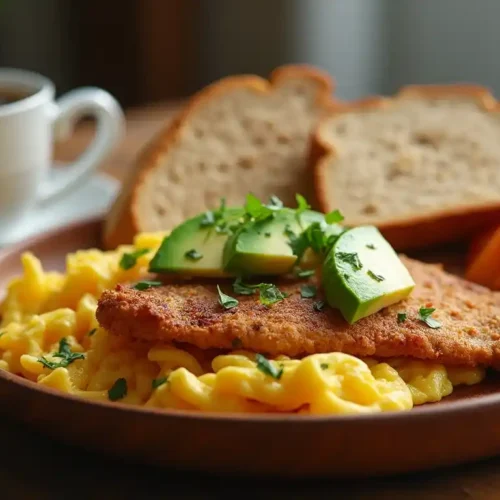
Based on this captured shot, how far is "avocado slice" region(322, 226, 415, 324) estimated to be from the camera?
2115 millimetres

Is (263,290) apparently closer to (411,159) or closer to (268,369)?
(268,369)

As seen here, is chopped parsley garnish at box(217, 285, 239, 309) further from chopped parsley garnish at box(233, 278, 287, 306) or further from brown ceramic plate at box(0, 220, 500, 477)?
brown ceramic plate at box(0, 220, 500, 477)

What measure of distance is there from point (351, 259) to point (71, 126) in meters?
2.23

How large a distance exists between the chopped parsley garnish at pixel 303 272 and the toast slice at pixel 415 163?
2.59 feet

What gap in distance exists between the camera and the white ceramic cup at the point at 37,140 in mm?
3631

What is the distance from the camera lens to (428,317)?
2.21 m

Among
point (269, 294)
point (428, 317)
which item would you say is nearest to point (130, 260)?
point (269, 294)

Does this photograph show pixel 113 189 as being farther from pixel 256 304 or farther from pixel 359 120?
pixel 256 304

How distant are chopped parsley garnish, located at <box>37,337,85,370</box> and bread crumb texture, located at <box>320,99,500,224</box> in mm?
1258

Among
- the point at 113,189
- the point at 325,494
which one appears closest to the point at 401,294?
the point at 325,494

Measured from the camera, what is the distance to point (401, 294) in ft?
7.33

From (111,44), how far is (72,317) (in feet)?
16.6

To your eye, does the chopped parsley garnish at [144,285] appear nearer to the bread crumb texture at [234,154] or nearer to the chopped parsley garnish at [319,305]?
the chopped parsley garnish at [319,305]

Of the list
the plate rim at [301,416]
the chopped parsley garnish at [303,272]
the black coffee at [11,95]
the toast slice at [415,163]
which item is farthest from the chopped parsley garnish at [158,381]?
the black coffee at [11,95]
